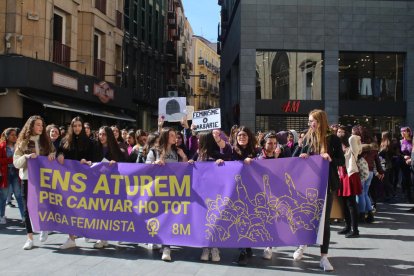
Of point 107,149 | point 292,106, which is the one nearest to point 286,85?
point 292,106

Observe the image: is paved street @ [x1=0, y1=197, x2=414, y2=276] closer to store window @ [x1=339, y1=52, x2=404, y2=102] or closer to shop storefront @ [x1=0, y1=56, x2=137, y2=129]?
shop storefront @ [x1=0, y1=56, x2=137, y2=129]

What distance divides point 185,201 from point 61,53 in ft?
53.6

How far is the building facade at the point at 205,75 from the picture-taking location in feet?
264

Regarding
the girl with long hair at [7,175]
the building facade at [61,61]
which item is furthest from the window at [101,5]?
the girl with long hair at [7,175]

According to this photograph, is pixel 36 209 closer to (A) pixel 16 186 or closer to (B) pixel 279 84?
(A) pixel 16 186

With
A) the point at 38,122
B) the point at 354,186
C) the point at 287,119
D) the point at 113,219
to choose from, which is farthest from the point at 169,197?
the point at 287,119

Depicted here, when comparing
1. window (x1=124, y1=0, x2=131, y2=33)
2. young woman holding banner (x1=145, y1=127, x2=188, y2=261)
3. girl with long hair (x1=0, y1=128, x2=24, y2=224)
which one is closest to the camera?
young woman holding banner (x1=145, y1=127, x2=188, y2=261)

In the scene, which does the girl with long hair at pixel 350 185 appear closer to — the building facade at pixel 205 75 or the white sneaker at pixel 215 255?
the white sneaker at pixel 215 255

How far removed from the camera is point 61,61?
21203mm

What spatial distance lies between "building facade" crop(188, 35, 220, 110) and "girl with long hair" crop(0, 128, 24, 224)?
64.6 metres

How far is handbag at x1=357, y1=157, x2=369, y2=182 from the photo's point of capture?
31.0 feet

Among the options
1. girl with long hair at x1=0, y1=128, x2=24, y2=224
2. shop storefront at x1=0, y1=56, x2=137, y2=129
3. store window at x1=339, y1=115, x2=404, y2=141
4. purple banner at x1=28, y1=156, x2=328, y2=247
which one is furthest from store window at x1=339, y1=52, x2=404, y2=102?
purple banner at x1=28, y1=156, x2=328, y2=247

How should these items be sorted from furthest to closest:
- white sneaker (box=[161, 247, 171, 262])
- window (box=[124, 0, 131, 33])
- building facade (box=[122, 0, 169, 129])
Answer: building facade (box=[122, 0, 169, 129]), window (box=[124, 0, 131, 33]), white sneaker (box=[161, 247, 171, 262])

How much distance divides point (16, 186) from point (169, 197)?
463 cm
